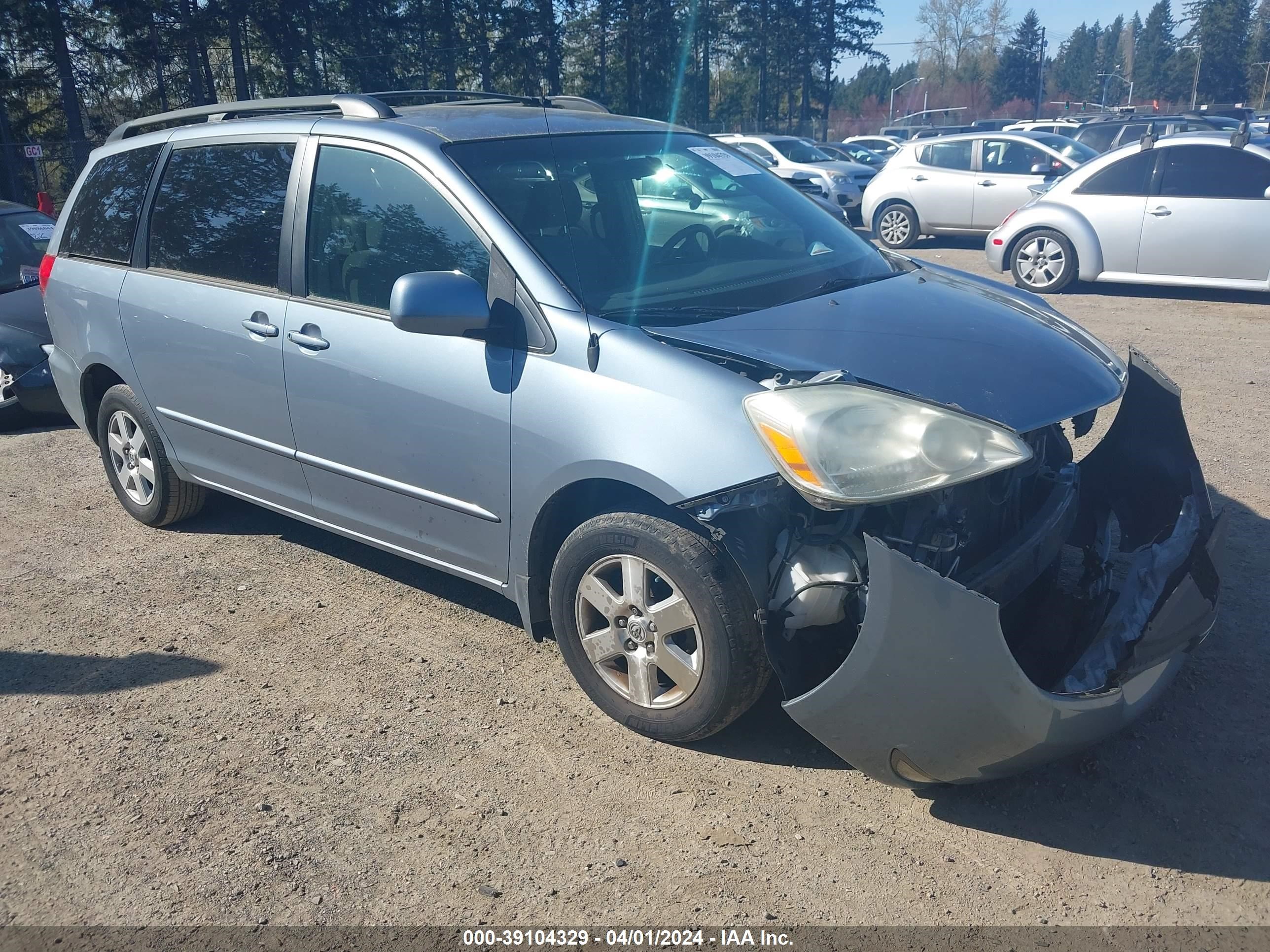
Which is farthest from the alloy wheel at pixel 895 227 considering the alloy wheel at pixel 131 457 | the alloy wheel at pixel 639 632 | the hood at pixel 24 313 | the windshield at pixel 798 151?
the alloy wheel at pixel 639 632

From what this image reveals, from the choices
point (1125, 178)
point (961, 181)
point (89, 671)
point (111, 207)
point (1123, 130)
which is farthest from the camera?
point (1123, 130)

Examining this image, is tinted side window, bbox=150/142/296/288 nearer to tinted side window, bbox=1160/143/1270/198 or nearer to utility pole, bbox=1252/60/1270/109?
tinted side window, bbox=1160/143/1270/198

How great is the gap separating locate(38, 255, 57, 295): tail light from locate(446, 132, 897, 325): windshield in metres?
2.92

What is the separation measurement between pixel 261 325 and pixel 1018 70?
336 ft

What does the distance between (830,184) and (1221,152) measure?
876 cm

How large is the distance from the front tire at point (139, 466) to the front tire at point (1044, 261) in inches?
341

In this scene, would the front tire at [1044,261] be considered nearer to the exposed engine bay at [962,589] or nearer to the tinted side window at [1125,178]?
the tinted side window at [1125,178]

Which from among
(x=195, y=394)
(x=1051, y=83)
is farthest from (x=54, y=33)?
(x=1051, y=83)

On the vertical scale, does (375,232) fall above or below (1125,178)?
above

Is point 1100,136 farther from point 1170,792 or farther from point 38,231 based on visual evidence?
point 1170,792

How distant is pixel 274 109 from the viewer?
4543mm

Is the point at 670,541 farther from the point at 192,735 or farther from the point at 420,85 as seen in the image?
the point at 420,85

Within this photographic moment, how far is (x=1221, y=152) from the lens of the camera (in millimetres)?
10031

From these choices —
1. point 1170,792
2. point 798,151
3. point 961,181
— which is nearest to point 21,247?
point 1170,792
